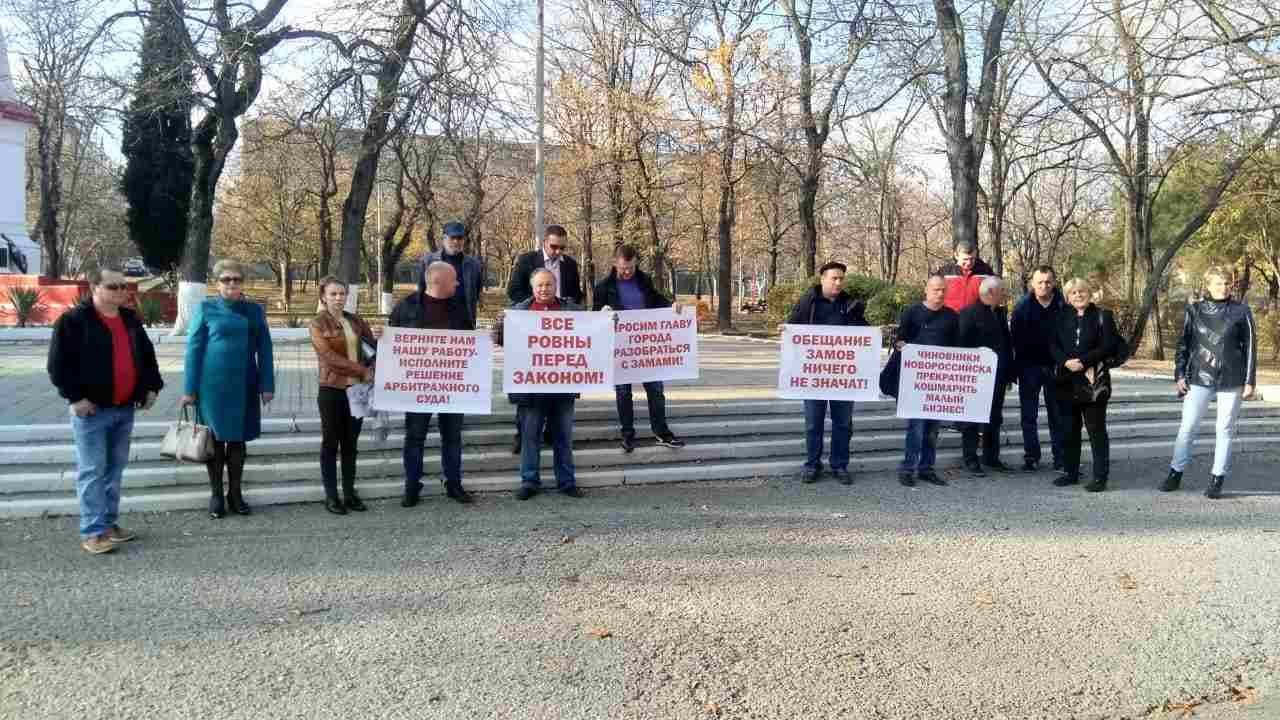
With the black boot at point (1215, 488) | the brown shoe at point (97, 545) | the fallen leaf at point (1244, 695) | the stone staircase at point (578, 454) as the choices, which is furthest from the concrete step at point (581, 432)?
the fallen leaf at point (1244, 695)

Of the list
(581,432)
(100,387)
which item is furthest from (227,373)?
(581,432)

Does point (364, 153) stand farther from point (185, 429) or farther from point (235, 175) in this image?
point (235, 175)

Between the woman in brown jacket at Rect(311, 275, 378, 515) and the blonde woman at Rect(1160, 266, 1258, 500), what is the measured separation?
22.3ft

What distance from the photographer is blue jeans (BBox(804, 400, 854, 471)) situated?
7855 millimetres

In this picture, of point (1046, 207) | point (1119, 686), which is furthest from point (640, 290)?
point (1046, 207)

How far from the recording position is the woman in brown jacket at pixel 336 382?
6473 mm

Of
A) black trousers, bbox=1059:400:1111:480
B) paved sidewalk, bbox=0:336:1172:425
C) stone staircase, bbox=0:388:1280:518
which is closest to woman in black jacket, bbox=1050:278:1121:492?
black trousers, bbox=1059:400:1111:480

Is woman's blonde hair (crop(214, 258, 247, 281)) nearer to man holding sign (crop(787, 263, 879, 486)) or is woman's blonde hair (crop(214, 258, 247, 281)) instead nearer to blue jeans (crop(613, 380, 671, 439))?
blue jeans (crop(613, 380, 671, 439))

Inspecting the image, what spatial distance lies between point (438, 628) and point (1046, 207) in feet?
170

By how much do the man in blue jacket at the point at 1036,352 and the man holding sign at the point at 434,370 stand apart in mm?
4980

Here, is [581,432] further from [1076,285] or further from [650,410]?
[1076,285]

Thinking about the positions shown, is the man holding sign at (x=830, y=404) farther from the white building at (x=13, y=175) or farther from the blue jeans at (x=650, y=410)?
the white building at (x=13, y=175)

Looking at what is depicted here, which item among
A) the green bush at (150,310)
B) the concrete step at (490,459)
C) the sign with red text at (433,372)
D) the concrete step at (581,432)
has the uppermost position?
the green bush at (150,310)

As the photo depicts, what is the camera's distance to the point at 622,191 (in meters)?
30.8
